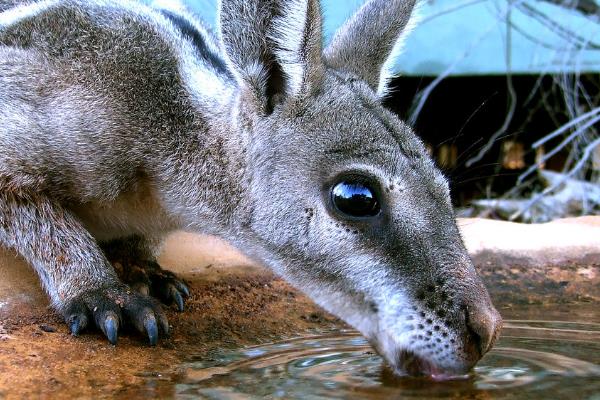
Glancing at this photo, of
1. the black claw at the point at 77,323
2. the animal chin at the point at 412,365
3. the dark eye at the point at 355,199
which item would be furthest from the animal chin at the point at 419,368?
the black claw at the point at 77,323

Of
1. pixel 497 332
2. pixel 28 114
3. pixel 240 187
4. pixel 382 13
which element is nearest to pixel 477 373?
pixel 497 332

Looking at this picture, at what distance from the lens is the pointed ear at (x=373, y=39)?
424 cm

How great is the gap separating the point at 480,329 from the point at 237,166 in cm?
132

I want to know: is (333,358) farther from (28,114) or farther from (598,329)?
(28,114)

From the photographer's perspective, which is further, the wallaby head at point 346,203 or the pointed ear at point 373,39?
the pointed ear at point 373,39

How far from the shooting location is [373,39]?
427 cm

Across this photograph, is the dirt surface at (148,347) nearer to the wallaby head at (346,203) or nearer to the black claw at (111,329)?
the black claw at (111,329)

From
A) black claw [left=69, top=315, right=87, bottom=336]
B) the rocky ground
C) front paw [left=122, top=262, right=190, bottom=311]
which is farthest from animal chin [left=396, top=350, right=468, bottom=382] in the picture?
front paw [left=122, top=262, right=190, bottom=311]

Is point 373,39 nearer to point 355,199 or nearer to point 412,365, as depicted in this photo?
point 355,199

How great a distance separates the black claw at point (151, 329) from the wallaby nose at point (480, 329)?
4.20 feet

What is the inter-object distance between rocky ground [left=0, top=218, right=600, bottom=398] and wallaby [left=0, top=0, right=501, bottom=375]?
0.13 metres

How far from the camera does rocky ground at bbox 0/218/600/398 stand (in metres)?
3.09

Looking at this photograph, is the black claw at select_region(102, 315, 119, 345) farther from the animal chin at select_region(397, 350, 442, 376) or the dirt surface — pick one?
the animal chin at select_region(397, 350, 442, 376)

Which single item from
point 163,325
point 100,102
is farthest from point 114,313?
point 100,102
